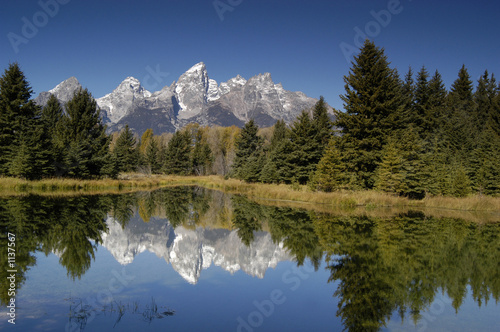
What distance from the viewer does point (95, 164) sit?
127 ft


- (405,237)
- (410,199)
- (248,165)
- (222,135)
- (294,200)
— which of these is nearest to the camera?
(405,237)

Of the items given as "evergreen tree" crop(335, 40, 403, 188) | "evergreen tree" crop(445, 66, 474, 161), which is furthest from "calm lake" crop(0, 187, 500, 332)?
"evergreen tree" crop(445, 66, 474, 161)

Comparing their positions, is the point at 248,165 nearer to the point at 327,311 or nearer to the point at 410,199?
the point at 410,199

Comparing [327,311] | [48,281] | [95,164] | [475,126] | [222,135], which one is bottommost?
[327,311]

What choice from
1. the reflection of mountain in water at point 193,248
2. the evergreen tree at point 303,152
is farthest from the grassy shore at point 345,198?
the reflection of mountain in water at point 193,248

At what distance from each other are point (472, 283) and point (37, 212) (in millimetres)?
18415

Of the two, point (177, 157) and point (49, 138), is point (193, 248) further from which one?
point (177, 157)

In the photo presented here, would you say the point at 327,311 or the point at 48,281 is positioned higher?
the point at 48,281

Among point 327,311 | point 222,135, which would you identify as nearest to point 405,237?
point 327,311

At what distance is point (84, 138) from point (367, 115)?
109ft

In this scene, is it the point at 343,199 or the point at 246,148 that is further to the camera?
the point at 246,148

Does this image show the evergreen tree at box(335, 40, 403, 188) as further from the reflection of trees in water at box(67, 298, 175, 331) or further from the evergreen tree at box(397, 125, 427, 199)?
the reflection of trees in water at box(67, 298, 175, 331)

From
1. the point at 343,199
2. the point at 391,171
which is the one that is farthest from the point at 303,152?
the point at 343,199

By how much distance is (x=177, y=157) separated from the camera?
261 ft
